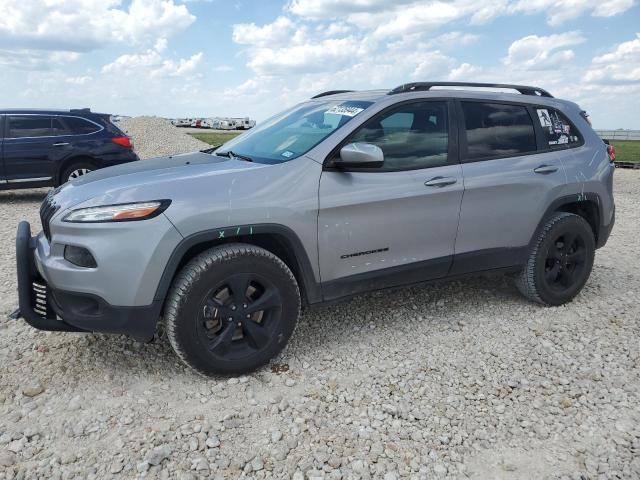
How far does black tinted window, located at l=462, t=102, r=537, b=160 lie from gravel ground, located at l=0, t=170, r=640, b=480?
1.33 meters

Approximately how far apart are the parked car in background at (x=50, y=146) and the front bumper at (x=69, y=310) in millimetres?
6591

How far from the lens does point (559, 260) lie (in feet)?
15.1

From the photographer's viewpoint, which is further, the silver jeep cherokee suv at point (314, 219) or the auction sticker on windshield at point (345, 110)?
the auction sticker on windshield at point (345, 110)

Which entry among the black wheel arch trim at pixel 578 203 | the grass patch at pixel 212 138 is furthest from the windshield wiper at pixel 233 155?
the grass patch at pixel 212 138

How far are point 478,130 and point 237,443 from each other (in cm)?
282

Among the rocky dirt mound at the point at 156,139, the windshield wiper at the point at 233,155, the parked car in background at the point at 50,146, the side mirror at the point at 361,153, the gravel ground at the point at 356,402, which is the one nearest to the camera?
the gravel ground at the point at 356,402

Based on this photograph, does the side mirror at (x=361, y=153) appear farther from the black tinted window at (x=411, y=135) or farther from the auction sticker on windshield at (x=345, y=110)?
the auction sticker on windshield at (x=345, y=110)

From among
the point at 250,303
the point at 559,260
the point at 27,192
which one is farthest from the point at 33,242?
the point at 27,192

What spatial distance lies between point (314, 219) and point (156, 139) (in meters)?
19.3

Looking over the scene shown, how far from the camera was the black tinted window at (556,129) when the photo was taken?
14.7 feet

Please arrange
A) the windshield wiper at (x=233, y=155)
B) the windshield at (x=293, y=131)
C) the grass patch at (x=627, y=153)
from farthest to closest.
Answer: the grass patch at (x=627, y=153) → the windshield wiper at (x=233, y=155) → the windshield at (x=293, y=131)

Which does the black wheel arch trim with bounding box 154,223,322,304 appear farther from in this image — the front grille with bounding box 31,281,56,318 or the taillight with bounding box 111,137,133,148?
the taillight with bounding box 111,137,133,148

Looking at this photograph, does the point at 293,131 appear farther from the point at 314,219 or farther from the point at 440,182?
the point at 440,182

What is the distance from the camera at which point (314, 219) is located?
3.38 m
